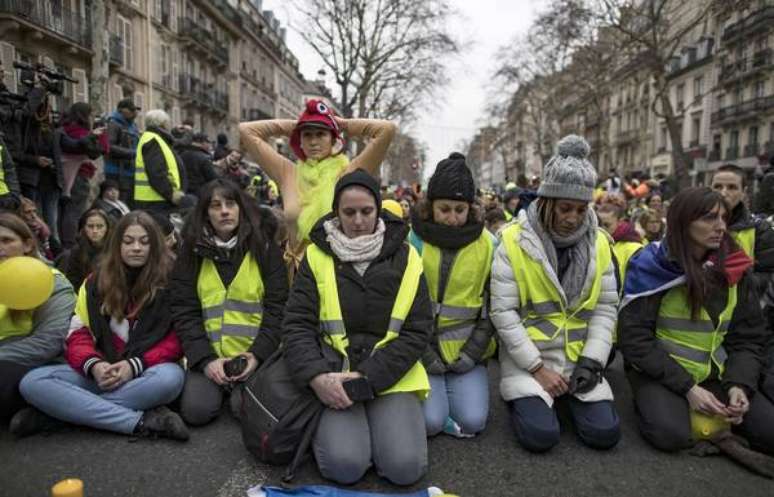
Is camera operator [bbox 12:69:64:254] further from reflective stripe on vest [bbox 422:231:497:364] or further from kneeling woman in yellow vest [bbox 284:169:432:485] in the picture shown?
reflective stripe on vest [bbox 422:231:497:364]

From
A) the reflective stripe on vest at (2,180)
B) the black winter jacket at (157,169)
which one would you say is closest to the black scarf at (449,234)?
the black winter jacket at (157,169)

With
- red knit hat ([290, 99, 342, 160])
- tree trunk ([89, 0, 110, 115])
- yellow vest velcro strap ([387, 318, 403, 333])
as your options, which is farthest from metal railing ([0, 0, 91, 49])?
yellow vest velcro strap ([387, 318, 403, 333])

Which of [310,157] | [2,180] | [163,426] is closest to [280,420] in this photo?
[163,426]

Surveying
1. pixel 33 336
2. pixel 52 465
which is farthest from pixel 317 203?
pixel 52 465

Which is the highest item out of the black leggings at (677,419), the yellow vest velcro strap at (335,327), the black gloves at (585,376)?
the yellow vest velcro strap at (335,327)

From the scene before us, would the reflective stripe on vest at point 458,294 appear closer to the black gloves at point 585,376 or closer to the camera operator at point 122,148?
the black gloves at point 585,376

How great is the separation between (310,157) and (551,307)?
2089 mm

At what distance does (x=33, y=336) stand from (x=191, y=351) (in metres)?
0.98

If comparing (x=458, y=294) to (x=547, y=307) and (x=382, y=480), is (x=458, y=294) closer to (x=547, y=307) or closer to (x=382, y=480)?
(x=547, y=307)

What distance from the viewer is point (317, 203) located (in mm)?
4070

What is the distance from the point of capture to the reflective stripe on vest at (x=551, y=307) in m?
3.27

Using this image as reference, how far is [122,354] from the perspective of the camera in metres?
3.32

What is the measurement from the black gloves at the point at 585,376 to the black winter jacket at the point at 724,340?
0.24 meters

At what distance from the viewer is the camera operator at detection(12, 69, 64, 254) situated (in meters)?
5.90
